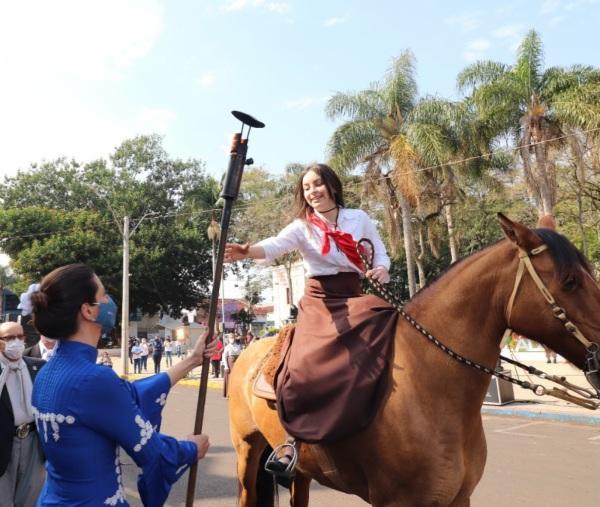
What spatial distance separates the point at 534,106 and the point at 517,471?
12969 millimetres

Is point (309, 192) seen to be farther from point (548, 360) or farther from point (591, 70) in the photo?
point (548, 360)

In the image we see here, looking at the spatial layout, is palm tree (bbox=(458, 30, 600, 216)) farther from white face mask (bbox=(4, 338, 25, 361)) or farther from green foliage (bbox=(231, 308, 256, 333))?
green foliage (bbox=(231, 308, 256, 333))

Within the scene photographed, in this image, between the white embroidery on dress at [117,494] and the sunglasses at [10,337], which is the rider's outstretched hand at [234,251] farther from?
the sunglasses at [10,337]

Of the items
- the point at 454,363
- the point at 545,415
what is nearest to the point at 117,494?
the point at 454,363

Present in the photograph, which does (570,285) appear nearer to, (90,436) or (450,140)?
(90,436)

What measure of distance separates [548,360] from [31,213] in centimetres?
3290

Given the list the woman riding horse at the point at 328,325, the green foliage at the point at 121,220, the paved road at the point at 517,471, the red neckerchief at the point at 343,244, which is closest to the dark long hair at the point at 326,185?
the woman riding horse at the point at 328,325

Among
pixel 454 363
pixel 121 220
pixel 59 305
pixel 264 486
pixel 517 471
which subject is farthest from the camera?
pixel 121 220

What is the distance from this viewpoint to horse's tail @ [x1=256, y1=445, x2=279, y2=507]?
395cm

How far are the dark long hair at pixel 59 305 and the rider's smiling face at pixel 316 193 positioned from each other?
1576 millimetres

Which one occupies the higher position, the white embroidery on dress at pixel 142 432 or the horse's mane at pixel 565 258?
the horse's mane at pixel 565 258

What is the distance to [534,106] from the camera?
1644 cm

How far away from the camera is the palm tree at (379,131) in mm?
19188

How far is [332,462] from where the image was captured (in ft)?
9.37
